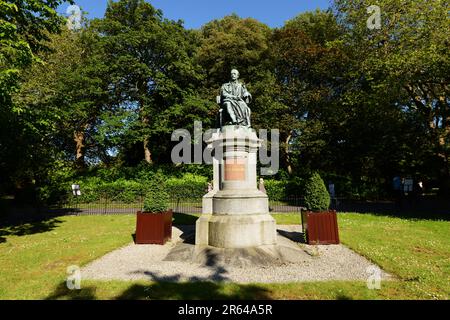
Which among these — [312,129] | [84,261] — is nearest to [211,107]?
[312,129]

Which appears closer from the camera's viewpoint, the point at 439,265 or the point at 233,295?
the point at 233,295

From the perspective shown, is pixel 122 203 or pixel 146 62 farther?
pixel 146 62

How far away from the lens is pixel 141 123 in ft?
97.1

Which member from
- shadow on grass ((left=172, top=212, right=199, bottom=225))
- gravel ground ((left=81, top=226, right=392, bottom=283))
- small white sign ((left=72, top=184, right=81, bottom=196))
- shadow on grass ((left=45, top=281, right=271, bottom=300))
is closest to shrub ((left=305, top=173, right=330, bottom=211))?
gravel ground ((left=81, top=226, right=392, bottom=283))

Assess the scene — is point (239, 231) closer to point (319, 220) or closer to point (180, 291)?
point (319, 220)

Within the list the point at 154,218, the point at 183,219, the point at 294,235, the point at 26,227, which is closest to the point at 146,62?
the point at 183,219

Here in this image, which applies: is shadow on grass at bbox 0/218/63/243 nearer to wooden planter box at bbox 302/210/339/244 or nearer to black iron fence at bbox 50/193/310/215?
black iron fence at bbox 50/193/310/215

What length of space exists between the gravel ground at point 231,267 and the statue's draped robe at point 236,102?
4.01m

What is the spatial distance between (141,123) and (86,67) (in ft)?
22.1

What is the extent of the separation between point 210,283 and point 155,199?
16.5 ft

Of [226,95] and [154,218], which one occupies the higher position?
[226,95]

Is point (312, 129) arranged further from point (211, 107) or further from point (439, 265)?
point (439, 265)

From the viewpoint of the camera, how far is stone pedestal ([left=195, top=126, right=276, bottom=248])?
360 inches

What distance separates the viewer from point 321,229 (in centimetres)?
1050
